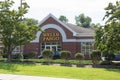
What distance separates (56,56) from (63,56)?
11.1 meters

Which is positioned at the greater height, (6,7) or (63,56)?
(6,7)

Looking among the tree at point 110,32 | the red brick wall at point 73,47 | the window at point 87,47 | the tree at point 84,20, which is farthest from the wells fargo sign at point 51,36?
the tree at point 84,20

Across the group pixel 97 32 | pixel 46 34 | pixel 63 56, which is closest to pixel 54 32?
pixel 46 34

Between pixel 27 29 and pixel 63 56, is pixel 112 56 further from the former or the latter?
pixel 27 29

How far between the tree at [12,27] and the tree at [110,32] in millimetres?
9084

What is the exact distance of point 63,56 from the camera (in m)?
37.8

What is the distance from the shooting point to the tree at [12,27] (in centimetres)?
3594

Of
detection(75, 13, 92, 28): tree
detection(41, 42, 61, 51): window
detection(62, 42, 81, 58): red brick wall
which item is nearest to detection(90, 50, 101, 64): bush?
detection(62, 42, 81, 58): red brick wall

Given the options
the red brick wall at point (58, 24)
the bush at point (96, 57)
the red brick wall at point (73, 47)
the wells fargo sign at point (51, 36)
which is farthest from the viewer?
the wells fargo sign at point (51, 36)

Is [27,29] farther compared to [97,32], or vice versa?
[27,29]

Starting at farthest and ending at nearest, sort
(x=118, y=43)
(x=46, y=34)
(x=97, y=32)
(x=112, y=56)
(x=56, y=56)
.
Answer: (x=46, y=34) → (x=56, y=56) → (x=112, y=56) → (x=97, y=32) → (x=118, y=43)

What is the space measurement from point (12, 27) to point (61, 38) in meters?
16.4

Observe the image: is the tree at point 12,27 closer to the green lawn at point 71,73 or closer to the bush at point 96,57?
the bush at point 96,57

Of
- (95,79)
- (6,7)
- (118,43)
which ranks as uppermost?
(6,7)
